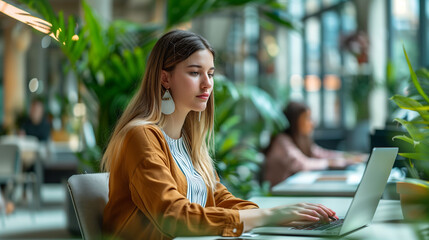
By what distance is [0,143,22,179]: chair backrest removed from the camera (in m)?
5.70

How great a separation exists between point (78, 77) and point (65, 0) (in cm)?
1202

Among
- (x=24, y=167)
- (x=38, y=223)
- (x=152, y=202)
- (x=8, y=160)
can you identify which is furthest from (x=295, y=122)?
(x=24, y=167)

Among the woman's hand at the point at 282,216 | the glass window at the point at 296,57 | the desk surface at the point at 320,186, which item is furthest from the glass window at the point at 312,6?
the woman's hand at the point at 282,216

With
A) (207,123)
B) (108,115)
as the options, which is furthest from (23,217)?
(207,123)

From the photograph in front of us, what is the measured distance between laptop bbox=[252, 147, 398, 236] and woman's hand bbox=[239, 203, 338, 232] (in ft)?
0.07

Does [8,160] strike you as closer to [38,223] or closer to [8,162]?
[8,162]

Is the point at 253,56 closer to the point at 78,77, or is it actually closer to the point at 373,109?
the point at 373,109

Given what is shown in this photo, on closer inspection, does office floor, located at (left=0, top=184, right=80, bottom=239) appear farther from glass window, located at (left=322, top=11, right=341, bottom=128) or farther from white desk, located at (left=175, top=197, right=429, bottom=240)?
glass window, located at (left=322, top=11, right=341, bottom=128)

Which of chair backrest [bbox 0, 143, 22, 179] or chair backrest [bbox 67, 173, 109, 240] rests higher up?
chair backrest [bbox 67, 173, 109, 240]

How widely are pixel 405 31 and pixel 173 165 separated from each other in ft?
23.9

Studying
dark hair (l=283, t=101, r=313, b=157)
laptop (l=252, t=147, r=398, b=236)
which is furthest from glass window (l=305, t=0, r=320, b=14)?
laptop (l=252, t=147, r=398, b=236)

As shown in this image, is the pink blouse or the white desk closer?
the white desk

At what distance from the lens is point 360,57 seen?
8555mm

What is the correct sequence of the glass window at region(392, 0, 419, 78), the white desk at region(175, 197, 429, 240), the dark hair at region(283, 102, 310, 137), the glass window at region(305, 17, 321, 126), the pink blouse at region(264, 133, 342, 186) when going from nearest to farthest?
1. the white desk at region(175, 197, 429, 240)
2. the pink blouse at region(264, 133, 342, 186)
3. the dark hair at region(283, 102, 310, 137)
4. the glass window at region(392, 0, 419, 78)
5. the glass window at region(305, 17, 321, 126)
